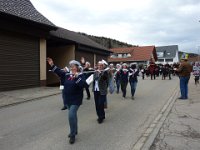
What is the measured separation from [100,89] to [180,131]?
246 cm

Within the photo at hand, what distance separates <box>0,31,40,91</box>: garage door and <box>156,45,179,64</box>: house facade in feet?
216

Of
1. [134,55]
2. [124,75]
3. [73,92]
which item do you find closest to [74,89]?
[73,92]

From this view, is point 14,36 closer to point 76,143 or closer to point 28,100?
point 28,100

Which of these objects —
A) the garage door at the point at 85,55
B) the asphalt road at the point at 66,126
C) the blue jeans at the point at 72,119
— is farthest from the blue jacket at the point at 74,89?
the garage door at the point at 85,55

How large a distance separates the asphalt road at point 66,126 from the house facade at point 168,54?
72.8 meters

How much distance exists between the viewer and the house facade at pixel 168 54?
8238 cm

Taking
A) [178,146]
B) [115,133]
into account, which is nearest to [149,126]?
[115,133]

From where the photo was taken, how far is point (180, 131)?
7.43m

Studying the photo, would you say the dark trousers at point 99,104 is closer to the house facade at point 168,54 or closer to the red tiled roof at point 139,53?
the red tiled roof at point 139,53

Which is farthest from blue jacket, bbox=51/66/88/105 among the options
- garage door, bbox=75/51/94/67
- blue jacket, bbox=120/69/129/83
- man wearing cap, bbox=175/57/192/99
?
garage door, bbox=75/51/94/67

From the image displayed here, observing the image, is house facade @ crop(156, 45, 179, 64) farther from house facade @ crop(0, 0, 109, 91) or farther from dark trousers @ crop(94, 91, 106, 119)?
dark trousers @ crop(94, 91, 106, 119)

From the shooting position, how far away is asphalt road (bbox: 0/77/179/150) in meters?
6.30

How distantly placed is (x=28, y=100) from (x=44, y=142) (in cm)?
681

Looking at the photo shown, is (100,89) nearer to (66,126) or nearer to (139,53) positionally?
(66,126)
